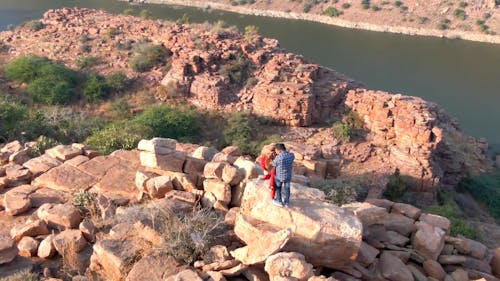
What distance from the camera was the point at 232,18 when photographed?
149 feet

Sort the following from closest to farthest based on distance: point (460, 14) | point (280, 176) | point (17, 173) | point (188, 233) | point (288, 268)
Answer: point (288, 268), point (188, 233), point (280, 176), point (17, 173), point (460, 14)

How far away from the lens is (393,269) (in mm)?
5879

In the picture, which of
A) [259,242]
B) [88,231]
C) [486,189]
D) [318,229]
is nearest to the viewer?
[259,242]

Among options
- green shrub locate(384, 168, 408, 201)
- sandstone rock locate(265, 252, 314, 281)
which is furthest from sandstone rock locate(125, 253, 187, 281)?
green shrub locate(384, 168, 408, 201)

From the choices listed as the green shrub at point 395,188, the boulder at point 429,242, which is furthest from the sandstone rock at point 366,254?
the green shrub at point 395,188

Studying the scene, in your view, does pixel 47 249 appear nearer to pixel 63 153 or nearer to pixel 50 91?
pixel 63 153

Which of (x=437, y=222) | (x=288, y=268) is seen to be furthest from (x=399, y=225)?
(x=288, y=268)

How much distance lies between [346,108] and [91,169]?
34.7 ft

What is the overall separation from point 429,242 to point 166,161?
13.7 feet

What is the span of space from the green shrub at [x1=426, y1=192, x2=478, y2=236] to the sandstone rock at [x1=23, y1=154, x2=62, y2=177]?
8.10m

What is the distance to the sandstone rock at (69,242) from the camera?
589cm

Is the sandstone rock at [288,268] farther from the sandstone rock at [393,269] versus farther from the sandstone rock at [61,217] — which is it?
the sandstone rock at [61,217]

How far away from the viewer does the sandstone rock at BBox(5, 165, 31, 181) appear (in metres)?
8.55

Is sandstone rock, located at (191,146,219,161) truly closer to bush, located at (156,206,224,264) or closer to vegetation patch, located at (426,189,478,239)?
bush, located at (156,206,224,264)
